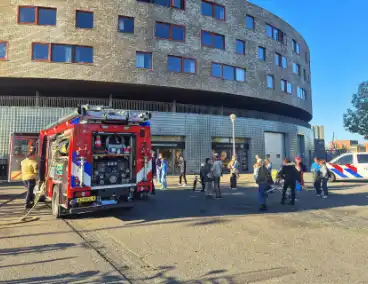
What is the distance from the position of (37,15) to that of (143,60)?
7902 millimetres

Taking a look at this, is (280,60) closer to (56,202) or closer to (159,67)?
(159,67)

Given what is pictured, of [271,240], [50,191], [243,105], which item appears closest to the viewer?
[271,240]

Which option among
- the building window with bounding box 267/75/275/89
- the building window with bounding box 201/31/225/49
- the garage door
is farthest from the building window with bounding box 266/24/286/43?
the garage door

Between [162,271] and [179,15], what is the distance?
2348 centimetres

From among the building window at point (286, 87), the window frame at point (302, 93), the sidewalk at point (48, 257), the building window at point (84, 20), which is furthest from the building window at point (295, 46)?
the sidewalk at point (48, 257)

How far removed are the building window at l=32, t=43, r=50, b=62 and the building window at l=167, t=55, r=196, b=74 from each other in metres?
8.73

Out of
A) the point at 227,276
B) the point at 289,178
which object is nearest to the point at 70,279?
the point at 227,276

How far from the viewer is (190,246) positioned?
5.43 m

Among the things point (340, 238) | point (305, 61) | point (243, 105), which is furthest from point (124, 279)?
point (305, 61)

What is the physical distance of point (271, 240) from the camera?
5.78m

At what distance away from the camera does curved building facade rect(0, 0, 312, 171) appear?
2105 cm

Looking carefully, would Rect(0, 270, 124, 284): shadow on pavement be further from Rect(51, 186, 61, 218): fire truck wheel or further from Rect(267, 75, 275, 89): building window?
Rect(267, 75, 275, 89): building window

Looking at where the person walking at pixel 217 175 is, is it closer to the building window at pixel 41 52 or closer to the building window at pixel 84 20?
the building window at pixel 41 52

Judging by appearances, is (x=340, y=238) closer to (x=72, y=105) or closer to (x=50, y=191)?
(x=50, y=191)
